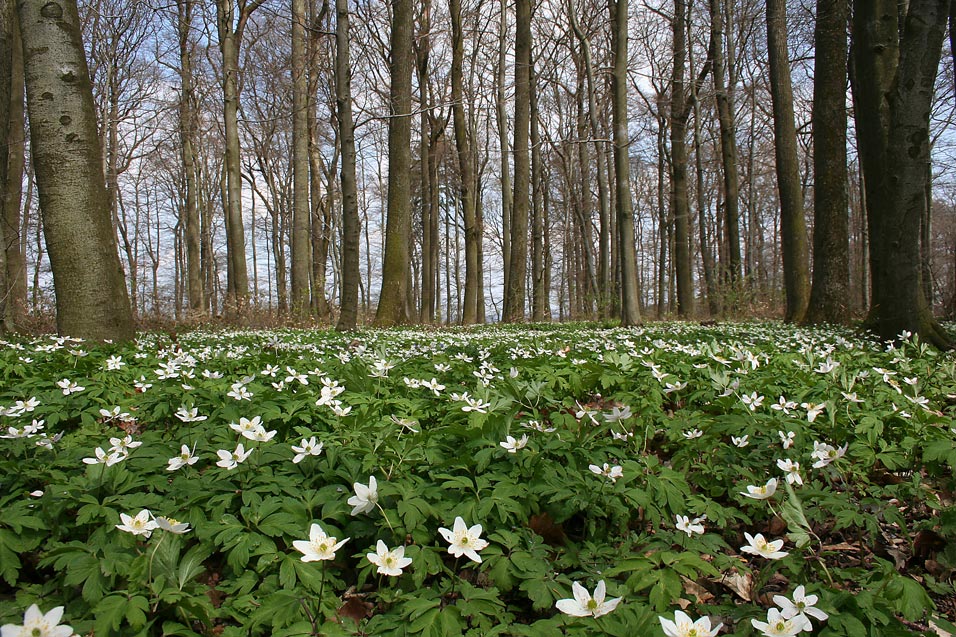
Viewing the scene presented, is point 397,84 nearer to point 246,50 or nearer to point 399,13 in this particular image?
point 399,13

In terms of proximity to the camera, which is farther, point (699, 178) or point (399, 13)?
point (699, 178)

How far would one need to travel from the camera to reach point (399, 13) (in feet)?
37.1

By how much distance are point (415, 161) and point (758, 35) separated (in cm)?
1288

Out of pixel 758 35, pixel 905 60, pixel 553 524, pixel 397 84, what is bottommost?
pixel 553 524

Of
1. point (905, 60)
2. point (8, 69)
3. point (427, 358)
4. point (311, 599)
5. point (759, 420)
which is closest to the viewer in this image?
point (311, 599)

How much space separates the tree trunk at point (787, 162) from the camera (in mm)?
9914

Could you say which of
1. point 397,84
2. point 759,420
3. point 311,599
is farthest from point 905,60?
point 397,84

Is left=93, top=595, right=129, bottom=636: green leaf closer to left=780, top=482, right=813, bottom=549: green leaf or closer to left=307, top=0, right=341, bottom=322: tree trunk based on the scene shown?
left=780, top=482, right=813, bottom=549: green leaf

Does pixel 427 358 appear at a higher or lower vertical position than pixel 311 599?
higher

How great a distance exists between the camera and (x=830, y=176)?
8.53 m

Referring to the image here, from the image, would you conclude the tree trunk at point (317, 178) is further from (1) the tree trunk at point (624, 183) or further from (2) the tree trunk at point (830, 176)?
(2) the tree trunk at point (830, 176)

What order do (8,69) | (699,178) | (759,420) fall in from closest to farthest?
1. (759,420)
2. (8,69)
3. (699,178)

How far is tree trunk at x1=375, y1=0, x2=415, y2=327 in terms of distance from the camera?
36.8ft

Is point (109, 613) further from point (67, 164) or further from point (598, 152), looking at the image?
point (598, 152)
